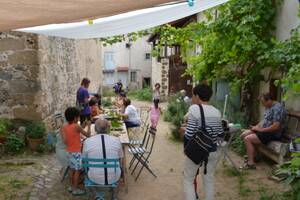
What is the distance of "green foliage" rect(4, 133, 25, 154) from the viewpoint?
6.59 meters

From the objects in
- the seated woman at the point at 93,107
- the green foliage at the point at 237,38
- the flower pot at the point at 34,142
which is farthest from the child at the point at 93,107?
the green foliage at the point at 237,38

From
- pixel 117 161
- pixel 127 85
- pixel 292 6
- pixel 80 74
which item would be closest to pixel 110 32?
pixel 117 161

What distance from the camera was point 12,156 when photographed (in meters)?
6.48

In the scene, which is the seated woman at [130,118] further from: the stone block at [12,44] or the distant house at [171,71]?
the distant house at [171,71]

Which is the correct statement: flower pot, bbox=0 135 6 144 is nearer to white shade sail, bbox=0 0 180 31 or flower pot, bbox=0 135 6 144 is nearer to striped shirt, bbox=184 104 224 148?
striped shirt, bbox=184 104 224 148

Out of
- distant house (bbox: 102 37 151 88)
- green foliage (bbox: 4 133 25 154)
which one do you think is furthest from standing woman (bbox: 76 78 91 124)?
distant house (bbox: 102 37 151 88)

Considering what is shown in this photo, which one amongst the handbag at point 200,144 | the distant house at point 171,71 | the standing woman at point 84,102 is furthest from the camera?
the distant house at point 171,71

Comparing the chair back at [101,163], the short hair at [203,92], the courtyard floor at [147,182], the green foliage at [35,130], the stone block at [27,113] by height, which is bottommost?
the courtyard floor at [147,182]

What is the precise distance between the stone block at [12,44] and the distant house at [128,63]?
24.1 meters

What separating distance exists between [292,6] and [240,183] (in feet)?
11.7

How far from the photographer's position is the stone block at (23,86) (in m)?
6.92

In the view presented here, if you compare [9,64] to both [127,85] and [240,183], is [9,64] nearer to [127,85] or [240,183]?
[240,183]

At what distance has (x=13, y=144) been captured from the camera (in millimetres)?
6609

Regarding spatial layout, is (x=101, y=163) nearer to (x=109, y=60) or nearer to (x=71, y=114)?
(x=71, y=114)
